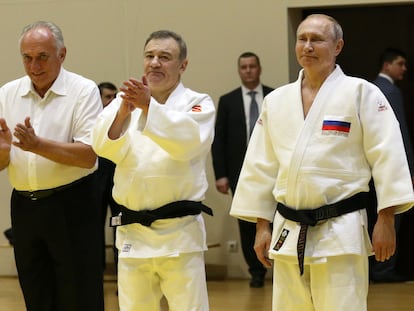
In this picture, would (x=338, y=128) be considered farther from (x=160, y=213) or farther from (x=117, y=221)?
(x=117, y=221)

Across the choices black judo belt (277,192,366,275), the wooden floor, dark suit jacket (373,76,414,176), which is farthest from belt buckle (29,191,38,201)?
dark suit jacket (373,76,414,176)

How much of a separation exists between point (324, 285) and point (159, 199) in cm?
89

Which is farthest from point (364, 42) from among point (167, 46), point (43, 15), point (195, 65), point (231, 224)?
point (167, 46)

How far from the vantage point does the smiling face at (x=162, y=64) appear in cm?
412

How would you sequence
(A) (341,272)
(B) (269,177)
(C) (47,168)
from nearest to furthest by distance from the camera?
(A) (341,272), (B) (269,177), (C) (47,168)

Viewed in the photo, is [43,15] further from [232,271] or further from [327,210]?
[327,210]

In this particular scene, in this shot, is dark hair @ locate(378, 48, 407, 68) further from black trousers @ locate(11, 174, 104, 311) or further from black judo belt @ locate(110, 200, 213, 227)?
black judo belt @ locate(110, 200, 213, 227)

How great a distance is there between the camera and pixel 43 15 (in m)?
8.75

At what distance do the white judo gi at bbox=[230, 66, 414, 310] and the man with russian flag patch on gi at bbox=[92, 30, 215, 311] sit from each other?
43 centimetres

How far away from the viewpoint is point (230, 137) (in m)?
8.08

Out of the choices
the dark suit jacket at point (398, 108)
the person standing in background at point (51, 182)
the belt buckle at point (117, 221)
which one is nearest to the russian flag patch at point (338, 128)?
the belt buckle at point (117, 221)

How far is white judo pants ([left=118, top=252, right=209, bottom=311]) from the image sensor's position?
4.04 meters

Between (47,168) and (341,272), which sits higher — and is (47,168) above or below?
above

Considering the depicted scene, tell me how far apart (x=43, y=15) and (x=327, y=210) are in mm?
5731
